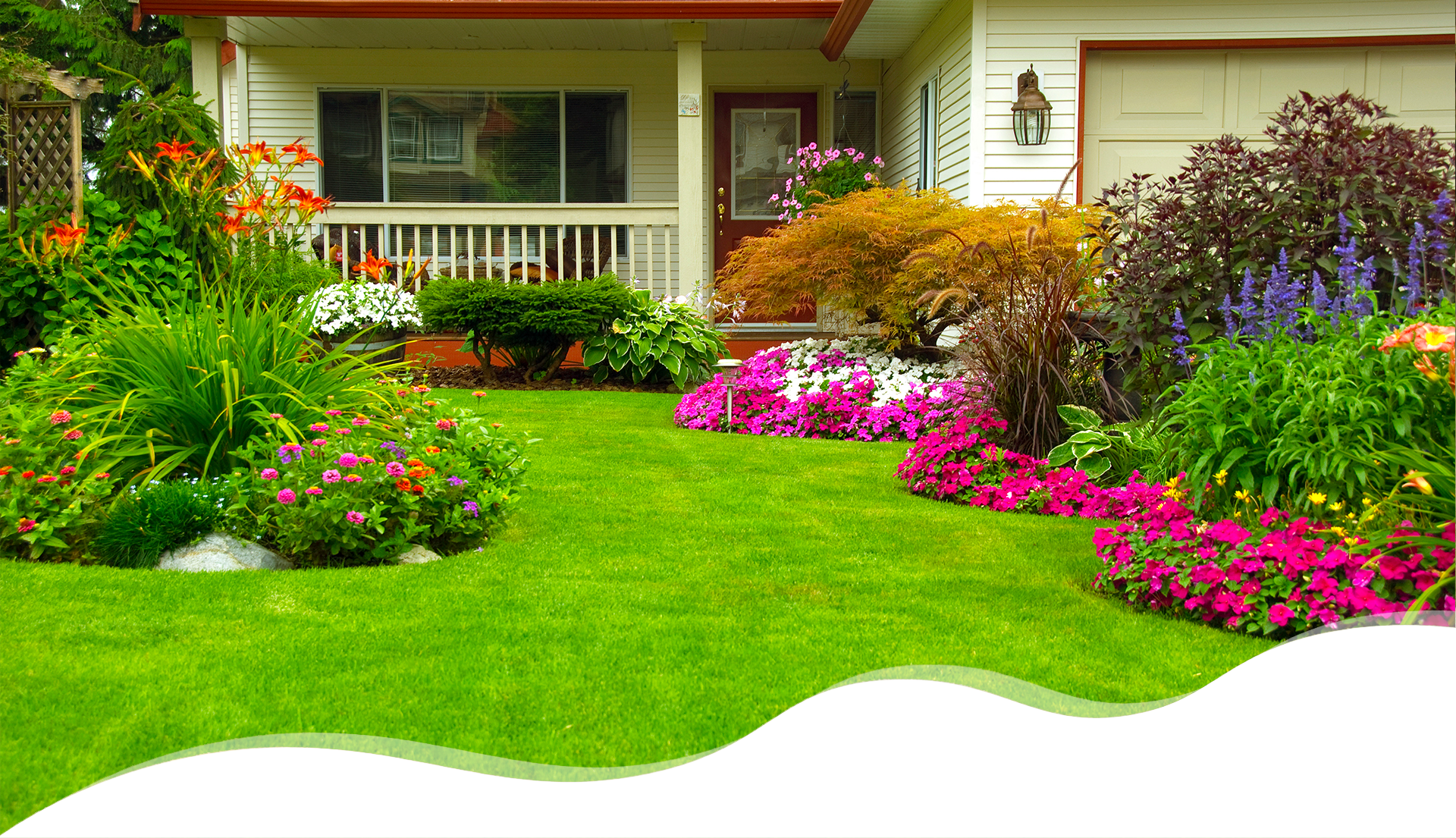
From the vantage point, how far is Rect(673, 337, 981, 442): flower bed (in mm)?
7336

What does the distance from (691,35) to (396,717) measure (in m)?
8.81

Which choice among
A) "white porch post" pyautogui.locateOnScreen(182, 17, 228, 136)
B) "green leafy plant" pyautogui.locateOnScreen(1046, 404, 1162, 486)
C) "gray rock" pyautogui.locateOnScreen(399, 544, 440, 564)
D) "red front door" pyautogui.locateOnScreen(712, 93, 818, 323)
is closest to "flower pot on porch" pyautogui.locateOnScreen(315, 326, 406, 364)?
"white porch post" pyautogui.locateOnScreen(182, 17, 228, 136)

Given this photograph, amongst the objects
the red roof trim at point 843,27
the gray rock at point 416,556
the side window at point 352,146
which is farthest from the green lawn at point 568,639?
the side window at point 352,146

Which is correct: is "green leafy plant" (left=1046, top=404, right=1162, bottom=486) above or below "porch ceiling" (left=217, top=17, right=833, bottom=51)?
below

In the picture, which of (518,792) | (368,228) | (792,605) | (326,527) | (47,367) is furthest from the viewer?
(368,228)

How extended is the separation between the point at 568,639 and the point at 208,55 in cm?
997

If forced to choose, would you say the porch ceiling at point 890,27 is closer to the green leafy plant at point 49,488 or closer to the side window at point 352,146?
the side window at point 352,146

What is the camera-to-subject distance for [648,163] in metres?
12.3

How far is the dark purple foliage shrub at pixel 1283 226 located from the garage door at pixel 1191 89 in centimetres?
457

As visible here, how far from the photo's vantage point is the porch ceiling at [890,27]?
949 cm

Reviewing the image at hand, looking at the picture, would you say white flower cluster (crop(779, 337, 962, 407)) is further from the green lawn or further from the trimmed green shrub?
the green lawn

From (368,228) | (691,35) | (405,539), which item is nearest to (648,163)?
(691,35)

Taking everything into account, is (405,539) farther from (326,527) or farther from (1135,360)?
(1135,360)

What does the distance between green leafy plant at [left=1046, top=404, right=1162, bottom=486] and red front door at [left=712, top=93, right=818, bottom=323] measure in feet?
24.7
